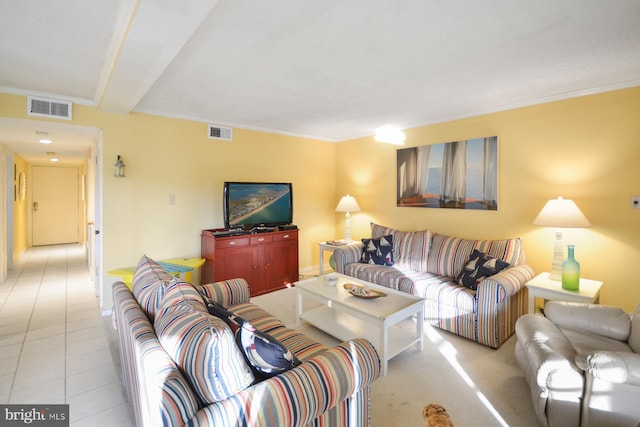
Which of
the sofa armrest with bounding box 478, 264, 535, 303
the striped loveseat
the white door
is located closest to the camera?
the striped loveseat

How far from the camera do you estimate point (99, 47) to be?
2.11 metres

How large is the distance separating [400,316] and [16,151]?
23.7ft

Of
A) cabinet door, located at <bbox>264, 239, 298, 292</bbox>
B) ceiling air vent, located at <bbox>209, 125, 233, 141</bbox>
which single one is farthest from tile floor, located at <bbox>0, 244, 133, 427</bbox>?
ceiling air vent, located at <bbox>209, 125, 233, 141</bbox>

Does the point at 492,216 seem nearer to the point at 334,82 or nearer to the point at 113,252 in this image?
the point at 334,82

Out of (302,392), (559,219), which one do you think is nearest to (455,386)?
(302,392)

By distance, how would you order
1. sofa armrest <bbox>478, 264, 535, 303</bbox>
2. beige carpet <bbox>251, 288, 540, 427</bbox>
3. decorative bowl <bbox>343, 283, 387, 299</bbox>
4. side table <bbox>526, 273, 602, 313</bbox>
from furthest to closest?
decorative bowl <bbox>343, 283, 387, 299</bbox> < sofa armrest <bbox>478, 264, 535, 303</bbox> < side table <bbox>526, 273, 602, 313</bbox> < beige carpet <bbox>251, 288, 540, 427</bbox>

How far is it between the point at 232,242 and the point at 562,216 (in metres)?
3.51

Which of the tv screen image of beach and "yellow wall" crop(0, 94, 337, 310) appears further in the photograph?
the tv screen image of beach

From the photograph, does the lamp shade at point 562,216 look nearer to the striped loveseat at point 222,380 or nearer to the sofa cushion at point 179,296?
the striped loveseat at point 222,380

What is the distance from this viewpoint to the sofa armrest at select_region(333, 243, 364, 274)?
3906mm

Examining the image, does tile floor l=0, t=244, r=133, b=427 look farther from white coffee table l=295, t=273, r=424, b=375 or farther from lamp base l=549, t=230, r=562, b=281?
lamp base l=549, t=230, r=562, b=281

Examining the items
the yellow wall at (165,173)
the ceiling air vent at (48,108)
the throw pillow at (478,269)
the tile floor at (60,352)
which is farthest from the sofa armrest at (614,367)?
the ceiling air vent at (48,108)

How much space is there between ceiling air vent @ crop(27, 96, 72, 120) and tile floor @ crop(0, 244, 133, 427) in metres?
2.15

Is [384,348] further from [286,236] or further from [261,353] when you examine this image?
[286,236]
